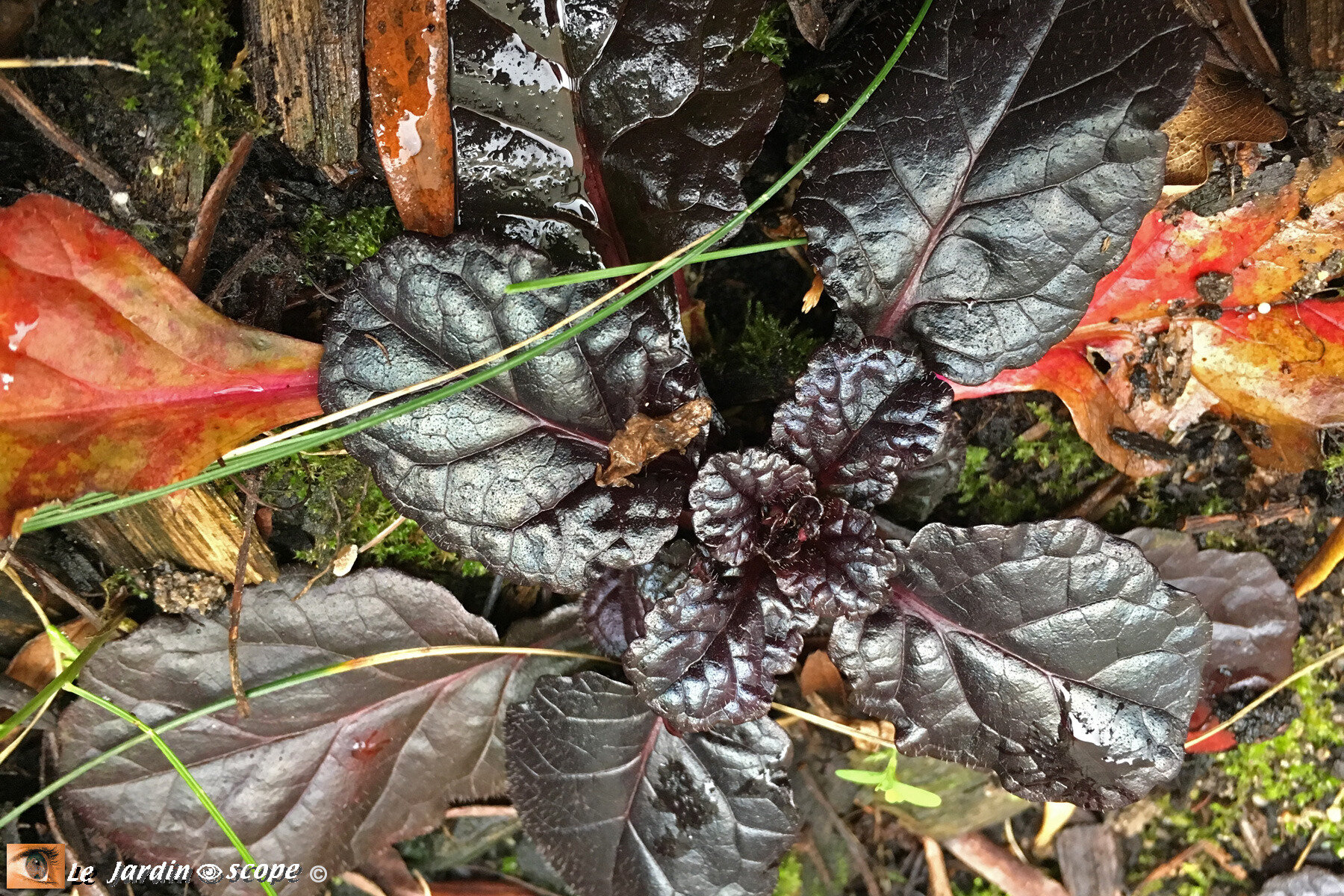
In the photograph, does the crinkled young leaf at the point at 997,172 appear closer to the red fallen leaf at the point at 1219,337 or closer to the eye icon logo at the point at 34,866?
the red fallen leaf at the point at 1219,337

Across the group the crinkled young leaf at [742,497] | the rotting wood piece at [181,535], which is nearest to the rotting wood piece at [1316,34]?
the crinkled young leaf at [742,497]

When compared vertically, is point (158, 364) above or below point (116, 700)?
above

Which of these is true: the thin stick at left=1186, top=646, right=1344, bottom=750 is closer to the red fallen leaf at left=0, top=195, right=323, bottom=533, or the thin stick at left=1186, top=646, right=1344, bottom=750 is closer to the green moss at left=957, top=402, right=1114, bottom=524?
the green moss at left=957, top=402, right=1114, bottom=524

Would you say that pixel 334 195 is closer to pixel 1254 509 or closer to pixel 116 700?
pixel 116 700

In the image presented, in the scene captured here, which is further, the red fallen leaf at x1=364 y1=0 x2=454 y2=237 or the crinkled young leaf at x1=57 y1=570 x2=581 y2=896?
the crinkled young leaf at x1=57 y1=570 x2=581 y2=896

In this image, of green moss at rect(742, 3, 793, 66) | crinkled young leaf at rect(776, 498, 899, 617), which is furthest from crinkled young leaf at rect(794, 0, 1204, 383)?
crinkled young leaf at rect(776, 498, 899, 617)

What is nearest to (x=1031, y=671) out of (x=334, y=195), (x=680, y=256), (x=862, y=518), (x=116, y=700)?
(x=862, y=518)
